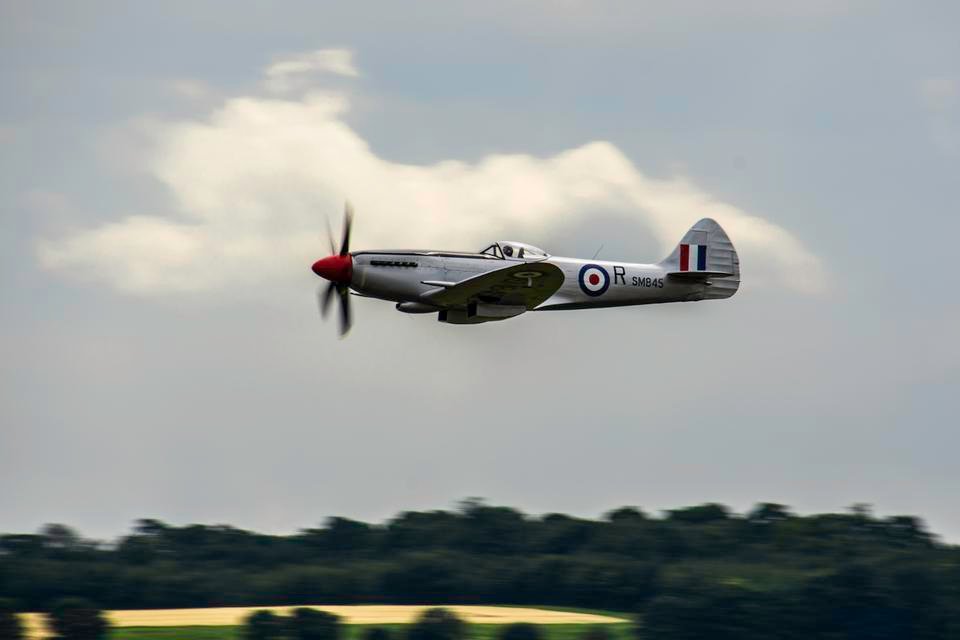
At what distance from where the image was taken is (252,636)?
65.1 meters

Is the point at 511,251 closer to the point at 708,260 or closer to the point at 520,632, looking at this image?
the point at 708,260

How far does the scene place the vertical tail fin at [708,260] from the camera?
117ft

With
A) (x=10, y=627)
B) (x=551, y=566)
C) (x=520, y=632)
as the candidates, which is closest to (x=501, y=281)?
(x=520, y=632)

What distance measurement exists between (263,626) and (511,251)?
3890cm

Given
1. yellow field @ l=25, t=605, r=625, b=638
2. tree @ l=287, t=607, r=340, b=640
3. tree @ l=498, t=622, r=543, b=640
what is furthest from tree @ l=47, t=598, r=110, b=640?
tree @ l=498, t=622, r=543, b=640

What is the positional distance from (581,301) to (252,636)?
3709cm

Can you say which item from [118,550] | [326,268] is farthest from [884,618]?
[326,268]

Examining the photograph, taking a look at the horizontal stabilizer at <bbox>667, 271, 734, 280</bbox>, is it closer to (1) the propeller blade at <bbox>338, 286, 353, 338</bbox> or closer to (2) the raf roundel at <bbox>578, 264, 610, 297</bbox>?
(2) the raf roundel at <bbox>578, 264, 610, 297</bbox>

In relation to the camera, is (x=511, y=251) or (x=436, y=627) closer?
(x=511, y=251)

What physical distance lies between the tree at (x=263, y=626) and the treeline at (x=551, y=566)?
1510 cm

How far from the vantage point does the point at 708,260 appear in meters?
36.4

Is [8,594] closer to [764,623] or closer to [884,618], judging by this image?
[764,623]

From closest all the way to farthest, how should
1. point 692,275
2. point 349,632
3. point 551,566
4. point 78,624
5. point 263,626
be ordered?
point 692,275 → point 78,624 → point 263,626 → point 349,632 → point 551,566

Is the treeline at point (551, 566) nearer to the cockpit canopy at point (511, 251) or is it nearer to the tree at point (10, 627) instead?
the tree at point (10, 627)
